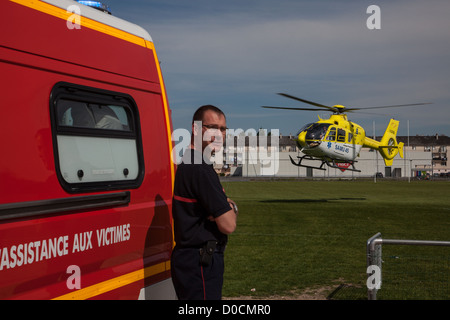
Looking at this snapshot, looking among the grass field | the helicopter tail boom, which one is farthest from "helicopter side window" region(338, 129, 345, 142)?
the grass field

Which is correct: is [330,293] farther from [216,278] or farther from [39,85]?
[39,85]

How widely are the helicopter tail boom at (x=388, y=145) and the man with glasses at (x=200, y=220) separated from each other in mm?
36985

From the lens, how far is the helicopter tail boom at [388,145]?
1596 inches

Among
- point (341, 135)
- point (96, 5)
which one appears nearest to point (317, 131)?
point (341, 135)

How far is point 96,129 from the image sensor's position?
3.68 m

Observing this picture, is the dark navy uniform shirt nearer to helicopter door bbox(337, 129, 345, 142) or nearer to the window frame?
the window frame

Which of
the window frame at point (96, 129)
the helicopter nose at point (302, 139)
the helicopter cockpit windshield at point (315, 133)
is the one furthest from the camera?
the helicopter nose at point (302, 139)

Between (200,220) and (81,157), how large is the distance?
3.14 ft

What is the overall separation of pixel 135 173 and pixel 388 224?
1525cm

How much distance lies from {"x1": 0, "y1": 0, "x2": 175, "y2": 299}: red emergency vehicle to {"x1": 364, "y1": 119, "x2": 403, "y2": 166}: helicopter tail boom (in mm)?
36631

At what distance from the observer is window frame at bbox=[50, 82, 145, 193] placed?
130 inches

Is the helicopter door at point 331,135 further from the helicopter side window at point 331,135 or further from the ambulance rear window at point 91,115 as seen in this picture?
the ambulance rear window at point 91,115

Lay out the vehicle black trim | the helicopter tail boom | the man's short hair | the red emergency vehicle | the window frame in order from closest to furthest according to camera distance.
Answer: the vehicle black trim
the red emergency vehicle
the window frame
the man's short hair
the helicopter tail boom

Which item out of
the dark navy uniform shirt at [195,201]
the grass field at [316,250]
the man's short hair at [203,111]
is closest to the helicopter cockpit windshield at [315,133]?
the grass field at [316,250]
